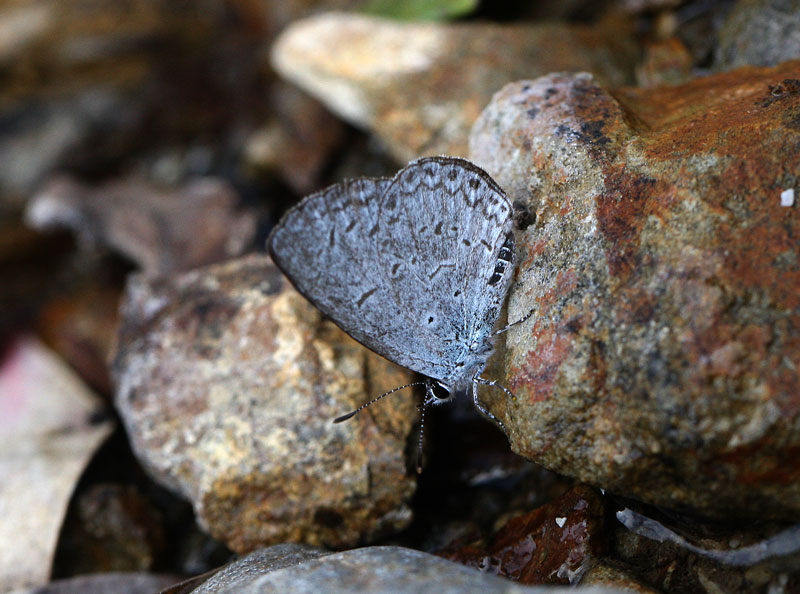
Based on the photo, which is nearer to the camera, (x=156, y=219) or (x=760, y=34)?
(x=760, y=34)

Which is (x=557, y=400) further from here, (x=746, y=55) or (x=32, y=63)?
(x=32, y=63)

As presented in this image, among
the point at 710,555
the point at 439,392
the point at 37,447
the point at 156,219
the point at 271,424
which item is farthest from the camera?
the point at 156,219

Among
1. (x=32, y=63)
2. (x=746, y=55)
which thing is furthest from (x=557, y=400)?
(x=32, y=63)

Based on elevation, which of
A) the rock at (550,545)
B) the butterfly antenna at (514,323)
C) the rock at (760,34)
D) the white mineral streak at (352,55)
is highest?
the rock at (760,34)

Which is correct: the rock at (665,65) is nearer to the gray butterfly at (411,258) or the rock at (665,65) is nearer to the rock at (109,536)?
the gray butterfly at (411,258)

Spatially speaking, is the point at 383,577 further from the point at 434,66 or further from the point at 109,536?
the point at 434,66

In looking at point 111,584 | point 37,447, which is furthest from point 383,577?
point 37,447

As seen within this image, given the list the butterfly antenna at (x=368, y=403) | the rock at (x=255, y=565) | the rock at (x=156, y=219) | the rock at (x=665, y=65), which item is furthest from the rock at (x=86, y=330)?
the rock at (x=665, y=65)
